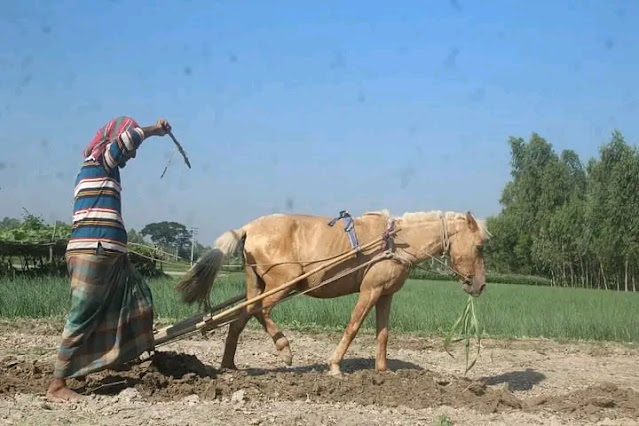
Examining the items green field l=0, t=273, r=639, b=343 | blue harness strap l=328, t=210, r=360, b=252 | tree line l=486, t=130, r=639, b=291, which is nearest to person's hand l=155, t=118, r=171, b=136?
blue harness strap l=328, t=210, r=360, b=252

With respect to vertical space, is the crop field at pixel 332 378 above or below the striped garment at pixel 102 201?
below

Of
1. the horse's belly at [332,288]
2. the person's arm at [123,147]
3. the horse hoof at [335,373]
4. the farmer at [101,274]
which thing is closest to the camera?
the farmer at [101,274]

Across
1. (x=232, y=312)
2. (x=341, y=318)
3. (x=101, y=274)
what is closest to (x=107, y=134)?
(x=101, y=274)

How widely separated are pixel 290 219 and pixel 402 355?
2874mm

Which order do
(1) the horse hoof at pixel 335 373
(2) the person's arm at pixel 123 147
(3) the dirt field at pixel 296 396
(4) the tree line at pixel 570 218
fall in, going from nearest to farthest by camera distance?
(3) the dirt field at pixel 296 396 → (2) the person's arm at pixel 123 147 → (1) the horse hoof at pixel 335 373 → (4) the tree line at pixel 570 218

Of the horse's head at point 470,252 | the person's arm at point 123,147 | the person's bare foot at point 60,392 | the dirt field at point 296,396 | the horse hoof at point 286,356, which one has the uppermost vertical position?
the person's arm at point 123,147

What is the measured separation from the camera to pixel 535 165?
60.1 metres

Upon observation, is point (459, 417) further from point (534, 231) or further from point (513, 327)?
point (534, 231)

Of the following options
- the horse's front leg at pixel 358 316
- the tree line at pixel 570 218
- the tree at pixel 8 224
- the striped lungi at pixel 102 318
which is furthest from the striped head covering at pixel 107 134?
the tree line at pixel 570 218

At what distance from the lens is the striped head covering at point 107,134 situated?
219 inches

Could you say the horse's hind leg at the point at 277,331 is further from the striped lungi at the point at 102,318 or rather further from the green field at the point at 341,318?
the green field at the point at 341,318

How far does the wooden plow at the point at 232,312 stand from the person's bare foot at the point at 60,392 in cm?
91

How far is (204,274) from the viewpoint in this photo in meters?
6.72

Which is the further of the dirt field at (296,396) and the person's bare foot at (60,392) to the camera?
the person's bare foot at (60,392)
